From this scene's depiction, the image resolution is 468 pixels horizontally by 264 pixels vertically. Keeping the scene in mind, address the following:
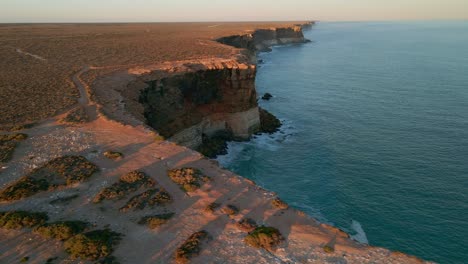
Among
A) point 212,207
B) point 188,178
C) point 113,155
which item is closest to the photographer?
point 212,207

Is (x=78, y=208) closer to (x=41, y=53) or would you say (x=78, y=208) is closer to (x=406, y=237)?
(x=406, y=237)

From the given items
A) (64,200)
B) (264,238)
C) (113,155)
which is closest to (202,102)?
(113,155)

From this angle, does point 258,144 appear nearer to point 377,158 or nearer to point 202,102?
point 202,102

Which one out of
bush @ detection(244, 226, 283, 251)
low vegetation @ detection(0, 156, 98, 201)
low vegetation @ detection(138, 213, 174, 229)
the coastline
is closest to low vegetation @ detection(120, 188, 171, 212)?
the coastline

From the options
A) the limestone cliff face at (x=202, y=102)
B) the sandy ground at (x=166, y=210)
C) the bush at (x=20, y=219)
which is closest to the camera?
the sandy ground at (x=166, y=210)

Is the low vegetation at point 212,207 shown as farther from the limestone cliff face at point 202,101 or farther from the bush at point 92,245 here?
the limestone cliff face at point 202,101

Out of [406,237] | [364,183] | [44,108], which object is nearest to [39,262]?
[44,108]

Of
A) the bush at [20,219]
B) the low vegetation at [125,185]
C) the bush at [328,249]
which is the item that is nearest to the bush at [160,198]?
the low vegetation at [125,185]
